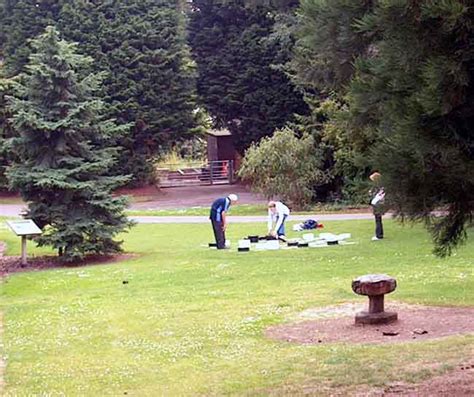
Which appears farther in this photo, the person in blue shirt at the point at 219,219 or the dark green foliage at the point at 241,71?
the dark green foliage at the point at 241,71

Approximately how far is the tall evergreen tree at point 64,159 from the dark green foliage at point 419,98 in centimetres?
1536

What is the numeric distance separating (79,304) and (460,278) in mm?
6486

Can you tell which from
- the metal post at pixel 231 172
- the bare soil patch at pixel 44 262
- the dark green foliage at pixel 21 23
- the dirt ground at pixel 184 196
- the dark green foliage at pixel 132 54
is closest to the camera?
the bare soil patch at pixel 44 262

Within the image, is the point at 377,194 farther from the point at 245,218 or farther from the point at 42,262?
the point at 245,218

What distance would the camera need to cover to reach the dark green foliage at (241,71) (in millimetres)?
44094

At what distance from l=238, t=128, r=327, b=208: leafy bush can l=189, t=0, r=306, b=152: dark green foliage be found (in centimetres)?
999

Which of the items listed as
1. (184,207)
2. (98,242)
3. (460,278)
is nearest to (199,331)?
(460,278)

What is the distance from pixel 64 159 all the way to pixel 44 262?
105 inches

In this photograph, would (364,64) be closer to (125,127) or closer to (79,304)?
(79,304)

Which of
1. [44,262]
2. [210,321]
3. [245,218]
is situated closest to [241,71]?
[245,218]

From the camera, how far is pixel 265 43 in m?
42.5

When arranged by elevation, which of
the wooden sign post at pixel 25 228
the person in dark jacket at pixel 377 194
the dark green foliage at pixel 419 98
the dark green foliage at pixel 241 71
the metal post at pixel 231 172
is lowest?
the wooden sign post at pixel 25 228

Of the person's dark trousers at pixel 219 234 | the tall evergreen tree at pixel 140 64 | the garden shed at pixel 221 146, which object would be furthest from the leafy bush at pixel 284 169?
the garden shed at pixel 221 146

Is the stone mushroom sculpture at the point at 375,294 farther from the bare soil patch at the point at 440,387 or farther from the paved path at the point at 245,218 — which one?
the paved path at the point at 245,218
